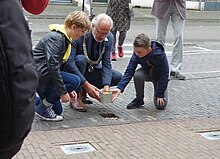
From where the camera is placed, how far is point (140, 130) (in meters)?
5.20

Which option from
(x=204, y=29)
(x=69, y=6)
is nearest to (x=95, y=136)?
(x=204, y=29)

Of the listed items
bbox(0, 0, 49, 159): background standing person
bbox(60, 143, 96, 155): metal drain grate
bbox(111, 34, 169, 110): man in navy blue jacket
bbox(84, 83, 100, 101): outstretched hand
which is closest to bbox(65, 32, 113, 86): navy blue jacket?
bbox(84, 83, 100, 101): outstretched hand

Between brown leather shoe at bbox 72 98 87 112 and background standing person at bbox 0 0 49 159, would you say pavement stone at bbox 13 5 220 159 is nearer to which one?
brown leather shoe at bbox 72 98 87 112

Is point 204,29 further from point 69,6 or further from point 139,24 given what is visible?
point 69,6

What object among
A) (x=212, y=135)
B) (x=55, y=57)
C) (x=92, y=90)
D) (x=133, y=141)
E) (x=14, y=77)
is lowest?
(x=212, y=135)

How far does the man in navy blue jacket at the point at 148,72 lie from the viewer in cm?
582


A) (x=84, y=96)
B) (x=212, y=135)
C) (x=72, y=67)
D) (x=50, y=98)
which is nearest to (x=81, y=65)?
(x=72, y=67)

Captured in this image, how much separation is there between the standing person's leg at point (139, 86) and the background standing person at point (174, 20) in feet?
6.51

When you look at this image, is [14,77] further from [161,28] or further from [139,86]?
[161,28]

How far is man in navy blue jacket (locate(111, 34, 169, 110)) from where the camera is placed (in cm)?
582

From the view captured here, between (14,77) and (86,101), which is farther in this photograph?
(86,101)

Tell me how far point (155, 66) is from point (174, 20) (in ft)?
7.46

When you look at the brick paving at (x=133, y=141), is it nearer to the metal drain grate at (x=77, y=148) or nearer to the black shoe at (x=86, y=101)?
the metal drain grate at (x=77, y=148)

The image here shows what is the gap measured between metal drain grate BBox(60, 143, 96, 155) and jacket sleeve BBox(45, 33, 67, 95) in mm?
642
